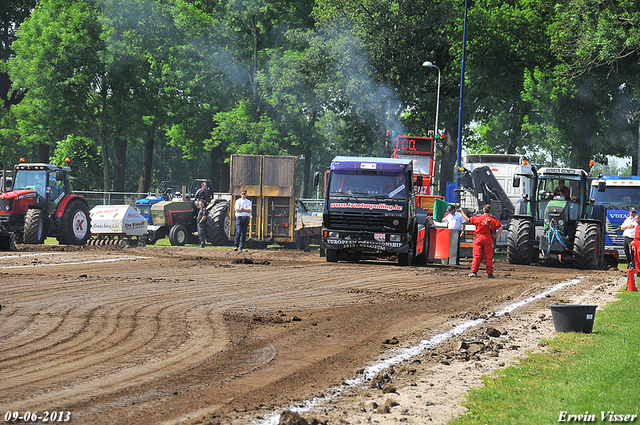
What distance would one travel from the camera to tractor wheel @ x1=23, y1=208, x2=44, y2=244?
84.0 feet

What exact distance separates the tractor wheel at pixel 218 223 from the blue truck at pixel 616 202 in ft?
44.3

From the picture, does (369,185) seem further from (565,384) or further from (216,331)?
(565,384)

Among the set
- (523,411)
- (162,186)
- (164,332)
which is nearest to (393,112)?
(162,186)

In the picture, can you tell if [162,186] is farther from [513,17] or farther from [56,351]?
[56,351]

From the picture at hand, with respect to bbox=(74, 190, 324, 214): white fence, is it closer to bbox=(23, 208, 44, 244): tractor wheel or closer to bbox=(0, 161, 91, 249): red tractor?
bbox=(0, 161, 91, 249): red tractor

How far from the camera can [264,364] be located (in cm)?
789

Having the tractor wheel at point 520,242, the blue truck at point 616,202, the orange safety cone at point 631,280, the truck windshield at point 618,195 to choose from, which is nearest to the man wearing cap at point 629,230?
the blue truck at point 616,202

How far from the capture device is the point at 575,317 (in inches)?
414

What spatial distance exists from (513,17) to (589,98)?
256 inches

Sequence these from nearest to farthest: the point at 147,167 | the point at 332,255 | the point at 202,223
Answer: the point at 332,255
the point at 202,223
the point at 147,167

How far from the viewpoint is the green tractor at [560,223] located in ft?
73.3

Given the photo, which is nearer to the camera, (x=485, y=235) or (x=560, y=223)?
(x=485, y=235)

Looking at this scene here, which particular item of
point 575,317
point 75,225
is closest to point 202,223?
point 75,225

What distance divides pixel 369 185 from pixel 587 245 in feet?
21.6
